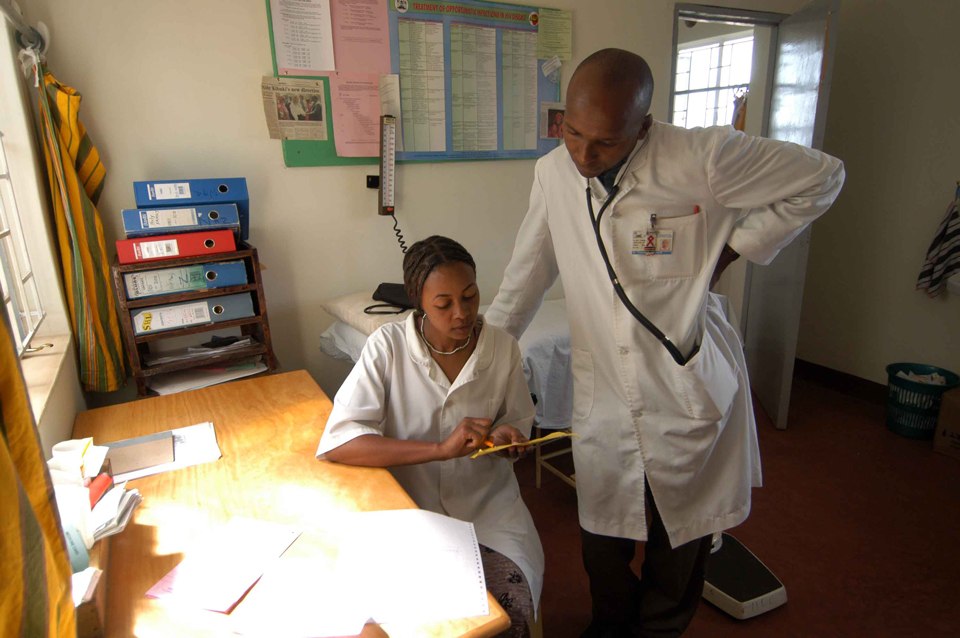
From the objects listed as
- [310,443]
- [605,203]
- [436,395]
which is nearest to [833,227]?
[605,203]

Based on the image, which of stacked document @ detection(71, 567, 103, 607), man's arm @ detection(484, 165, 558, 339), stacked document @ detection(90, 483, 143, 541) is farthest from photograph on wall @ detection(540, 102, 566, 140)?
stacked document @ detection(71, 567, 103, 607)

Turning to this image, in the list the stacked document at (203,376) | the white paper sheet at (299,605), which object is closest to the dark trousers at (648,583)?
the white paper sheet at (299,605)

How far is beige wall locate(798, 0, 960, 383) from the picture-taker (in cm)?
301

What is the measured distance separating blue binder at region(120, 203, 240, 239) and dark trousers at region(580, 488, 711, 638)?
147cm

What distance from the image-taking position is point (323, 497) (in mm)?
1182

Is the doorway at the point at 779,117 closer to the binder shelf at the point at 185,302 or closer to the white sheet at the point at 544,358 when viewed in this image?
the white sheet at the point at 544,358

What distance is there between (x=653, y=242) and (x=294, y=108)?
5.11 ft

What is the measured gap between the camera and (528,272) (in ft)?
5.01

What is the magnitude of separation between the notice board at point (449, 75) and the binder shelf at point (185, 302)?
59 centimetres

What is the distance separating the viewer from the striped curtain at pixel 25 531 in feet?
1.48

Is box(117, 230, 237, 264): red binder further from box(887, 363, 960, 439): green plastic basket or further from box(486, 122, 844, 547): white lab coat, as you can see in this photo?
box(887, 363, 960, 439): green plastic basket

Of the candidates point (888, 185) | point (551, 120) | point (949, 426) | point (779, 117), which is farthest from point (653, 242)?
point (888, 185)

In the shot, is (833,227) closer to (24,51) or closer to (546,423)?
(546,423)

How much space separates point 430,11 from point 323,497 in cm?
206
